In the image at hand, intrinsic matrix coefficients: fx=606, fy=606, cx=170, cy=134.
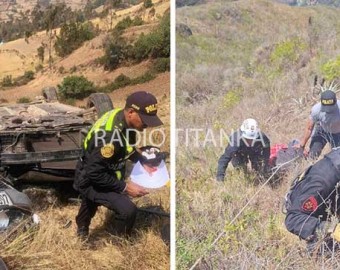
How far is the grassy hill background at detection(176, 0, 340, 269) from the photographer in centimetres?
327

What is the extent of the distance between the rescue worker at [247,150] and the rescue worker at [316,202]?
240 millimetres

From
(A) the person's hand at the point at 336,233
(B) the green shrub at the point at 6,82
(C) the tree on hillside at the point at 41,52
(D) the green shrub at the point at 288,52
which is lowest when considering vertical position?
(B) the green shrub at the point at 6,82

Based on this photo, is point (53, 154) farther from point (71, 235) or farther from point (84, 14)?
point (84, 14)

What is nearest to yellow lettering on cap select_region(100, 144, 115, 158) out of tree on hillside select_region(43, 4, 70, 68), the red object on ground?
the red object on ground

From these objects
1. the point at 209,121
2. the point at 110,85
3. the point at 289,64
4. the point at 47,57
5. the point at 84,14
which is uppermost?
the point at 289,64

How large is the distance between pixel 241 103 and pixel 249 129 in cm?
15

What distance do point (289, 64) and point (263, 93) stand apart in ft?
0.69

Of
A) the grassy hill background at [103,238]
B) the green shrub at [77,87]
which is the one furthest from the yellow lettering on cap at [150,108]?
the green shrub at [77,87]

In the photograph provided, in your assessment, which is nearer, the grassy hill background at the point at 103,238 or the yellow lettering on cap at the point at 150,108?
the yellow lettering on cap at the point at 150,108

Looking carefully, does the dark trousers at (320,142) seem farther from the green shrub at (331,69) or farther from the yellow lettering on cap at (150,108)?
the yellow lettering on cap at (150,108)

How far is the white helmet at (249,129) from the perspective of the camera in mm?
3338

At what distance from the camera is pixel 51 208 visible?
4.70 m

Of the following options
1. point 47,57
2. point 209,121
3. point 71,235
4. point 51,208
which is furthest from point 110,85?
point 47,57

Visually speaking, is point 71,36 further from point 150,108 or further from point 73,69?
point 150,108
